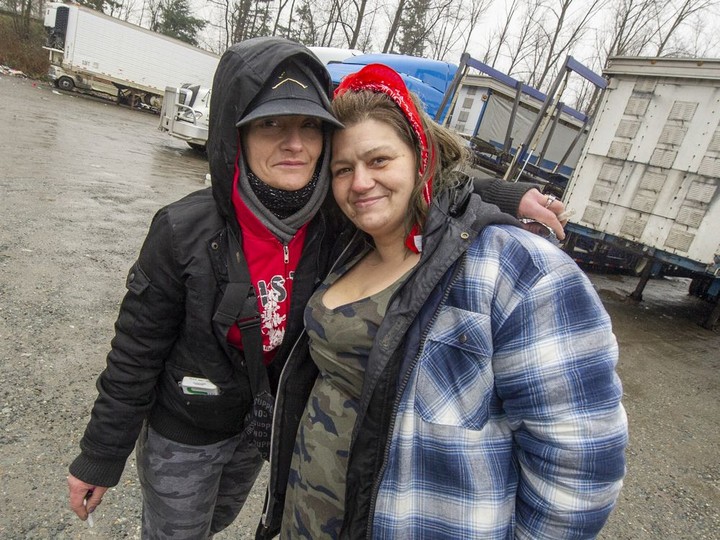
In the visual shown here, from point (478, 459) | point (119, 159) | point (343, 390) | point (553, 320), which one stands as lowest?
point (119, 159)

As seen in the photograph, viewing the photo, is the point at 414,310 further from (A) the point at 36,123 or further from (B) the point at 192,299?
(A) the point at 36,123

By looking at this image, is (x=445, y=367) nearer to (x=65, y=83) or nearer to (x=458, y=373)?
(x=458, y=373)

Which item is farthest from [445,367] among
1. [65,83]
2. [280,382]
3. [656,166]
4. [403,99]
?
[65,83]

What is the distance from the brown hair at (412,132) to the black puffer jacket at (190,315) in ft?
0.54

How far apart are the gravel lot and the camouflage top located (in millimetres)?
1149

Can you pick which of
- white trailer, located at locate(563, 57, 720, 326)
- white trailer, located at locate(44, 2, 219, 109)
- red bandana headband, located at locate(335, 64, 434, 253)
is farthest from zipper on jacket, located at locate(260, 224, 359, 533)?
white trailer, located at locate(44, 2, 219, 109)

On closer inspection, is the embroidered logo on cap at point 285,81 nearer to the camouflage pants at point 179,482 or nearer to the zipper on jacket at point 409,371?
the zipper on jacket at point 409,371

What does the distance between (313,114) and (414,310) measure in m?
0.67

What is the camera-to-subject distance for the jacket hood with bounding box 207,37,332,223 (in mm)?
1310

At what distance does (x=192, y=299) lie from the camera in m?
1.45

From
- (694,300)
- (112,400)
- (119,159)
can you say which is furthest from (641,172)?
(119,159)

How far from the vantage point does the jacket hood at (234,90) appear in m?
1.31

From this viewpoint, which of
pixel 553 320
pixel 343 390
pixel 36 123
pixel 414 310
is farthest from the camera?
pixel 36 123

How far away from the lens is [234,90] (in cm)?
132
